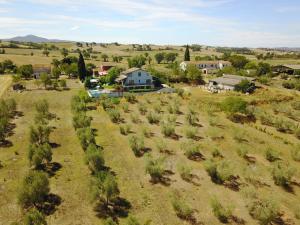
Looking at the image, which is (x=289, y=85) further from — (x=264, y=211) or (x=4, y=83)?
(x=4, y=83)

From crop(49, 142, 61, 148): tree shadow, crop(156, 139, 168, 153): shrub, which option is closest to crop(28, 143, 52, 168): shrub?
crop(49, 142, 61, 148): tree shadow

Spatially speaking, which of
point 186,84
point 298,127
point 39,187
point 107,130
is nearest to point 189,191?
point 39,187

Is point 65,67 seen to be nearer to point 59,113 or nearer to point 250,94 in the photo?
point 59,113

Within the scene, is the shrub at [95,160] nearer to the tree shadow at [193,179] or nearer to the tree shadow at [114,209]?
the tree shadow at [114,209]

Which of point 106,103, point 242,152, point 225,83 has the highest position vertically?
point 225,83

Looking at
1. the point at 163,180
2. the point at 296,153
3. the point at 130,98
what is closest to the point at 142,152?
the point at 163,180
